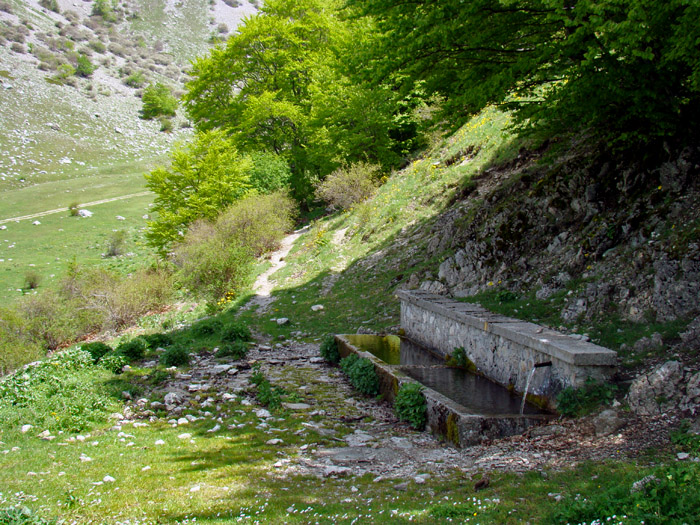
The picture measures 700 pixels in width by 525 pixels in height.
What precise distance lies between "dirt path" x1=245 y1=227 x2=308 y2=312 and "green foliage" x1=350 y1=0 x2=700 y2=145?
31.1ft

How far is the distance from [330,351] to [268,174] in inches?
720

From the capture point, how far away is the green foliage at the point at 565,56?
6.46m

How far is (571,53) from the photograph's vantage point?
7.67 m

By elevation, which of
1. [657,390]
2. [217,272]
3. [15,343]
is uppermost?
[657,390]

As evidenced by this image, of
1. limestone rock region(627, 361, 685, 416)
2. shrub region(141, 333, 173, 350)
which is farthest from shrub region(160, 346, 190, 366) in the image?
limestone rock region(627, 361, 685, 416)

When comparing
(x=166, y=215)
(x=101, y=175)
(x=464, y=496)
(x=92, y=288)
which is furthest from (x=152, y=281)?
(x=101, y=175)

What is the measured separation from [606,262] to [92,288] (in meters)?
17.1

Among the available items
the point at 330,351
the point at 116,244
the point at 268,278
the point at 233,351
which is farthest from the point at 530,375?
the point at 116,244

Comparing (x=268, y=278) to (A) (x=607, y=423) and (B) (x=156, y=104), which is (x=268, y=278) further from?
(B) (x=156, y=104)

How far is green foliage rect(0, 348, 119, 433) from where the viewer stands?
7020 mm

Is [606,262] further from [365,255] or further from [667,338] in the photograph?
[365,255]

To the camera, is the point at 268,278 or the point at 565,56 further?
the point at 268,278

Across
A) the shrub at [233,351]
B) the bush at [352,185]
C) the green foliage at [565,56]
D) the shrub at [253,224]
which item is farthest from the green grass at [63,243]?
the green foliage at [565,56]

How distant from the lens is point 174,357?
1062 centimetres
